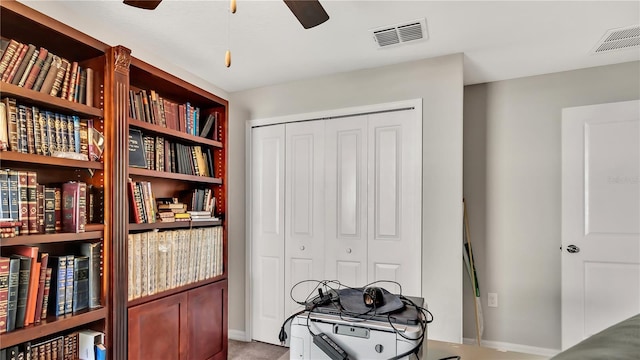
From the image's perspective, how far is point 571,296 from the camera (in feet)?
8.27

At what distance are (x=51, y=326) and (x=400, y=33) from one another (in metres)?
2.40

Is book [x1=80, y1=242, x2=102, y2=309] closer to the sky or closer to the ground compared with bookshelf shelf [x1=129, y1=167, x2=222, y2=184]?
closer to the ground

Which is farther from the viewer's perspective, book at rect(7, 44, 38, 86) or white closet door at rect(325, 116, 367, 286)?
white closet door at rect(325, 116, 367, 286)

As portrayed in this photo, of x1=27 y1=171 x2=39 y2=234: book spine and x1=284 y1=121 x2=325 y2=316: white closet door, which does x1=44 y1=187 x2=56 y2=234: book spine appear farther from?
x1=284 y1=121 x2=325 y2=316: white closet door

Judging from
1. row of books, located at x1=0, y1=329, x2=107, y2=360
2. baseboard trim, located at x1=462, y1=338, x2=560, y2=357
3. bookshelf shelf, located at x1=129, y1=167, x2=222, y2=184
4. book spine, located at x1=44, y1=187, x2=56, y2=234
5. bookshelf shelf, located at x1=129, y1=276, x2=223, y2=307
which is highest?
bookshelf shelf, located at x1=129, y1=167, x2=222, y2=184

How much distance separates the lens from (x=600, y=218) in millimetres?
2441

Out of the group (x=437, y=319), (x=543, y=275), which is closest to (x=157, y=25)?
(x=437, y=319)

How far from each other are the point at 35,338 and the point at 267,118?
7.06 feet

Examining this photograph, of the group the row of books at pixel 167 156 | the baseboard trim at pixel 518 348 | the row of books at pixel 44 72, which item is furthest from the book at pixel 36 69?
the baseboard trim at pixel 518 348

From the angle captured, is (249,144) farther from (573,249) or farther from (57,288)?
(573,249)

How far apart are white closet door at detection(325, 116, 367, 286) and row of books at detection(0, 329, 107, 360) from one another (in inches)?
62.3

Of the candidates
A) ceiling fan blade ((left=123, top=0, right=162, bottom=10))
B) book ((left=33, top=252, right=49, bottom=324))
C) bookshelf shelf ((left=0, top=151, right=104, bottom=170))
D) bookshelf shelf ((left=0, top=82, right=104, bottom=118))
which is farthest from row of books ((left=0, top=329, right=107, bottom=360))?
ceiling fan blade ((left=123, top=0, right=162, bottom=10))

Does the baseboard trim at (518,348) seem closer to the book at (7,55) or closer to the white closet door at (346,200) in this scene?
the white closet door at (346,200)

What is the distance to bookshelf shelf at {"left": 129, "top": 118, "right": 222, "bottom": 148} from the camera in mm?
2064
